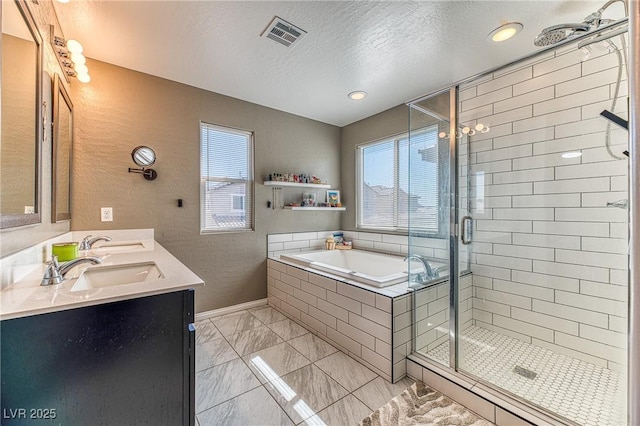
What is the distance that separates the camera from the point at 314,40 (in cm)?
201

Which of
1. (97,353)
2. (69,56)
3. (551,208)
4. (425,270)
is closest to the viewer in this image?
(97,353)

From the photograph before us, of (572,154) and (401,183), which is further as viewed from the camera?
(401,183)

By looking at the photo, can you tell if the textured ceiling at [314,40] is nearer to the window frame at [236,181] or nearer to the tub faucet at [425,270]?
the window frame at [236,181]

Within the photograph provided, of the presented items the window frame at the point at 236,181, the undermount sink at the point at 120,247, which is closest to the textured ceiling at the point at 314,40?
the window frame at the point at 236,181

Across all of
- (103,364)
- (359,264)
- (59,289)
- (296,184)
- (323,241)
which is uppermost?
(296,184)

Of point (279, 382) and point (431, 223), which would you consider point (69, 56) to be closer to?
point (279, 382)

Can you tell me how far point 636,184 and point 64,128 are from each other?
2.73 m

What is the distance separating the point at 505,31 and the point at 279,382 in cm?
292

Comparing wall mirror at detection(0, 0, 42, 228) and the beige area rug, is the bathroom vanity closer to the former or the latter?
wall mirror at detection(0, 0, 42, 228)

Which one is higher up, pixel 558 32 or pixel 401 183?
pixel 558 32

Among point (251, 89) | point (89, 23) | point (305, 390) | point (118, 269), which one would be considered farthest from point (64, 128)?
point (305, 390)

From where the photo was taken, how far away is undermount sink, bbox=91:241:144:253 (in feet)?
6.63

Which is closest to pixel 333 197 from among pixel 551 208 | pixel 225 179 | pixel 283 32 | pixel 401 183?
pixel 401 183

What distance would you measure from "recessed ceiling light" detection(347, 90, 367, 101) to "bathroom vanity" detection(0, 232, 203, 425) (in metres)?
2.51
